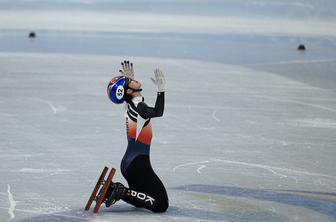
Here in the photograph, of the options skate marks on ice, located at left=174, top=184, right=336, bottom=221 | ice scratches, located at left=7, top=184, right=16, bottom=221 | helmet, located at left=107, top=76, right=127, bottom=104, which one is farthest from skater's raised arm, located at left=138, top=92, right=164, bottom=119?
ice scratches, located at left=7, top=184, right=16, bottom=221

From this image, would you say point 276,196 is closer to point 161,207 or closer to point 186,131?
point 161,207

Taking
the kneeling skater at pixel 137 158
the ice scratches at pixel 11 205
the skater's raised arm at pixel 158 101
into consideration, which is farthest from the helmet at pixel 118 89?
the ice scratches at pixel 11 205

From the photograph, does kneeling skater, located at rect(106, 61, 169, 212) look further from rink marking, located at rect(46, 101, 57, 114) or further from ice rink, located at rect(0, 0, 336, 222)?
rink marking, located at rect(46, 101, 57, 114)

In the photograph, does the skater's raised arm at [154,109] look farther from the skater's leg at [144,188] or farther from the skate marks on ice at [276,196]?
the skate marks on ice at [276,196]

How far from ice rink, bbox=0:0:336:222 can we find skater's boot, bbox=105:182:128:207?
0.12 meters

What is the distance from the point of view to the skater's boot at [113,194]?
6715 millimetres

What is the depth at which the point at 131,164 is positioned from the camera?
6.88 meters

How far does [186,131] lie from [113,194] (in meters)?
4.67

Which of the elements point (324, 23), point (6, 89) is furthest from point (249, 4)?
point (6, 89)

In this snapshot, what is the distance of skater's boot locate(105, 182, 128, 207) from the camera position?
6.71m

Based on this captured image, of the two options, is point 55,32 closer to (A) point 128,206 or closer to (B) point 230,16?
(B) point 230,16

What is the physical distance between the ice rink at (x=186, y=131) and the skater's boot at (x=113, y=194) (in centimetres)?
12

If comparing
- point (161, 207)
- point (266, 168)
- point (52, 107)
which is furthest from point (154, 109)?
point (52, 107)

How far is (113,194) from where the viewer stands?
671 centimetres
